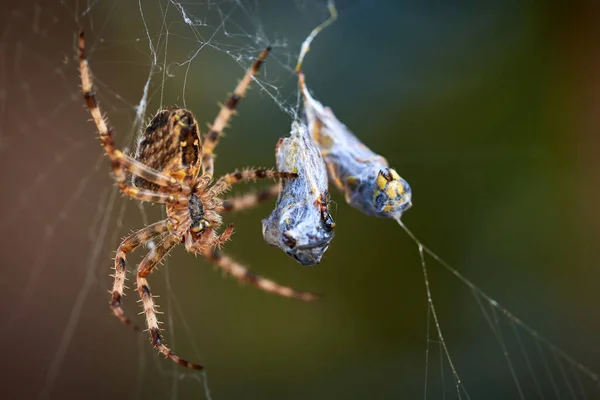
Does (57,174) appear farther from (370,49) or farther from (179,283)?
(370,49)

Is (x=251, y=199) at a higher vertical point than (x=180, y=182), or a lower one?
lower

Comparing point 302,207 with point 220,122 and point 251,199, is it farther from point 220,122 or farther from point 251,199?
point 220,122

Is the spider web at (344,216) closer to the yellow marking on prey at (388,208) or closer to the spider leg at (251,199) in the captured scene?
the spider leg at (251,199)

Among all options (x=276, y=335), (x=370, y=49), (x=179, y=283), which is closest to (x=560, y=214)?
(x=370, y=49)

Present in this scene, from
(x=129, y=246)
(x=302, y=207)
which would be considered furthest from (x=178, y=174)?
(x=302, y=207)

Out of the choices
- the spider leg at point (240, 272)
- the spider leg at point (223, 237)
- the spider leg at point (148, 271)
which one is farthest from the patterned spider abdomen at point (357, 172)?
the spider leg at point (148, 271)

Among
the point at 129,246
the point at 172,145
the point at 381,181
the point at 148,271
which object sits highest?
the point at 172,145

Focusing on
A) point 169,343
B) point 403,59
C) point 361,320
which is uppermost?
point 403,59
